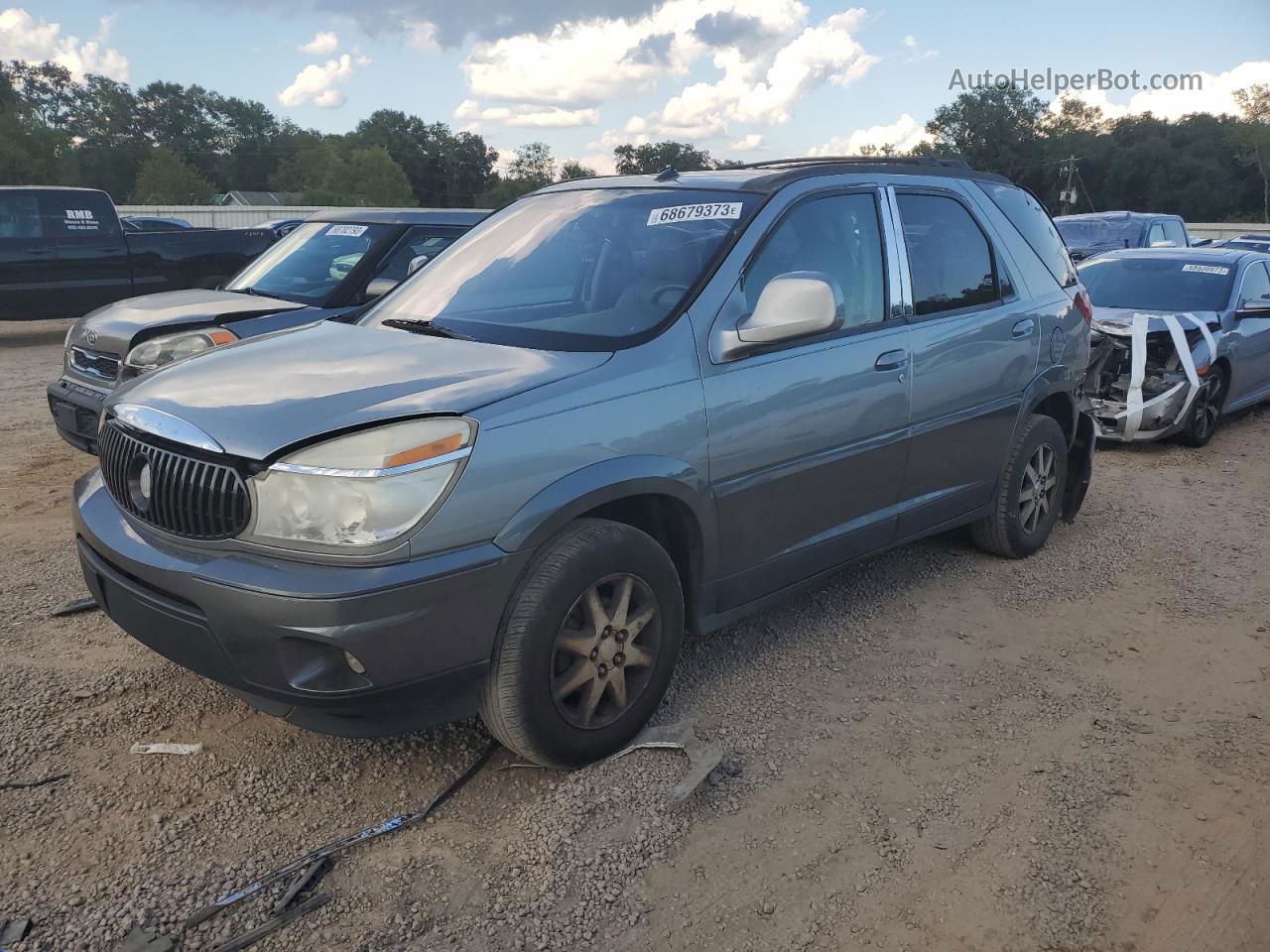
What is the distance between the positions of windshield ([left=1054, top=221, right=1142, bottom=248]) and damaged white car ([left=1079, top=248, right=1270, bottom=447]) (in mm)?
7157

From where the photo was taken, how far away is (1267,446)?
859 cm

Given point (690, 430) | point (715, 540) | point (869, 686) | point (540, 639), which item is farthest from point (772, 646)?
point (540, 639)

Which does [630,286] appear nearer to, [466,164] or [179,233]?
[179,233]

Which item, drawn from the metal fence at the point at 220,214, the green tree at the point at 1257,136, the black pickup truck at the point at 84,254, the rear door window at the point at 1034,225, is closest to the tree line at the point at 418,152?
the green tree at the point at 1257,136

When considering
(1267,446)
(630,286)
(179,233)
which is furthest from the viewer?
(179,233)

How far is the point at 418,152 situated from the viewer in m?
98.6

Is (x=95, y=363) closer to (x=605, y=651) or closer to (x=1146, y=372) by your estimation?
(x=605, y=651)

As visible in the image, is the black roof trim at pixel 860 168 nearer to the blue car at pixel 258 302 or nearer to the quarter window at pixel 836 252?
the quarter window at pixel 836 252

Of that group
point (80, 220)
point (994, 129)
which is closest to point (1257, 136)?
point (994, 129)

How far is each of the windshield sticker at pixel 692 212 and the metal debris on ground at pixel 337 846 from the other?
6.70 feet

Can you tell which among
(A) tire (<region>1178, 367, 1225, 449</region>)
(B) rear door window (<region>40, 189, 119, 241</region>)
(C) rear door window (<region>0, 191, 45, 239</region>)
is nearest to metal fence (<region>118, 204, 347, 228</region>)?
(B) rear door window (<region>40, 189, 119, 241</region>)

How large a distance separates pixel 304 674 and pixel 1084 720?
2.70 metres

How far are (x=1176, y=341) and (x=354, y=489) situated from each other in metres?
7.50

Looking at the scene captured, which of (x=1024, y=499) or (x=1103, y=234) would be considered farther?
(x=1103, y=234)
